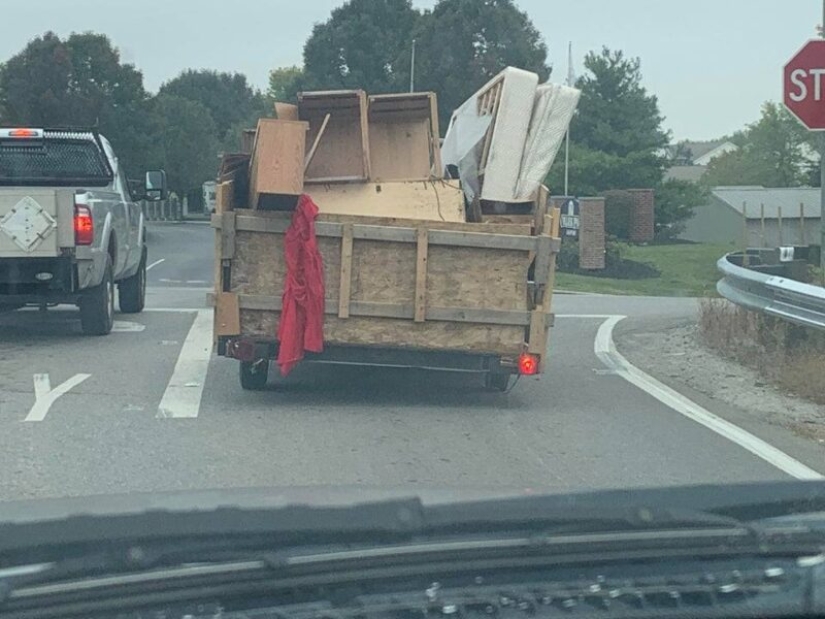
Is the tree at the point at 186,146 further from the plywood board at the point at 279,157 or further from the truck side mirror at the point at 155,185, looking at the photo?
the plywood board at the point at 279,157

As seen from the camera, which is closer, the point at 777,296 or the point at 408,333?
the point at 408,333

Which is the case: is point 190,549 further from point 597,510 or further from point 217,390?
point 217,390

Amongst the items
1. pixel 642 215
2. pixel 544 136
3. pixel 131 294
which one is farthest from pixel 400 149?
pixel 642 215

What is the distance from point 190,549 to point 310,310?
6.91m

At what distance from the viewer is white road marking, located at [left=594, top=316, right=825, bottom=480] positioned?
8.35m

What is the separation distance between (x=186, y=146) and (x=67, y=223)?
6421cm

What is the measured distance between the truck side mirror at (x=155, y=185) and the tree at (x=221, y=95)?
84.0 metres

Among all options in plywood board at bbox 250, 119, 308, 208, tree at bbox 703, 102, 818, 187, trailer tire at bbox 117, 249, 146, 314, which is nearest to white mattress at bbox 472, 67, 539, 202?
plywood board at bbox 250, 119, 308, 208

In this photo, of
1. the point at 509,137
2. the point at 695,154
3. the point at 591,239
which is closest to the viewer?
the point at 509,137

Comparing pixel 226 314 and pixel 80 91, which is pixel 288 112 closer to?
pixel 226 314

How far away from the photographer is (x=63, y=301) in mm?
13906

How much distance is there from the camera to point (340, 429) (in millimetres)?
9352

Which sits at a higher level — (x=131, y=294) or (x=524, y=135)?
(x=524, y=135)

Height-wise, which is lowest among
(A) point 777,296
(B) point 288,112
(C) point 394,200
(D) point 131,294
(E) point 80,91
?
(D) point 131,294
